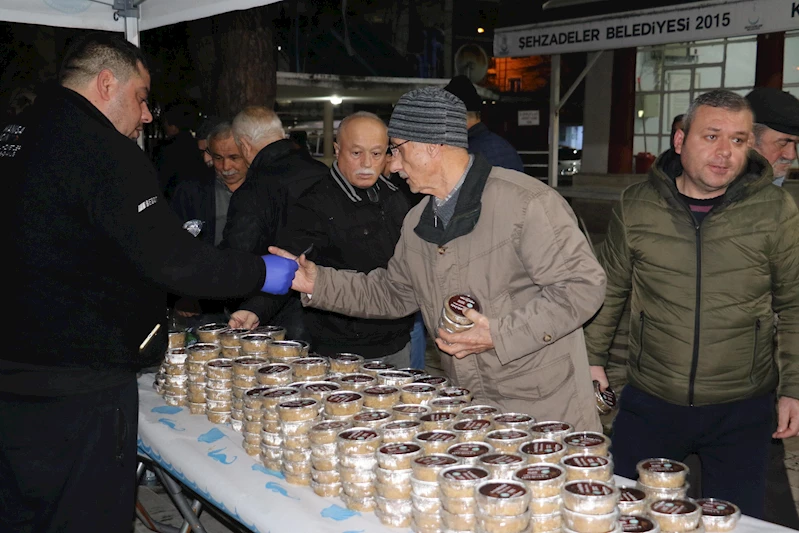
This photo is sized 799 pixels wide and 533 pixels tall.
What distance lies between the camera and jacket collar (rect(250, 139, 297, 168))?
4723 millimetres

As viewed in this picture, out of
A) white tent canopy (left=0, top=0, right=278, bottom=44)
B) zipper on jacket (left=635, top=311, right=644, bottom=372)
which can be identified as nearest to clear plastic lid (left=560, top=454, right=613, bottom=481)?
zipper on jacket (left=635, top=311, right=644, bottom=372)

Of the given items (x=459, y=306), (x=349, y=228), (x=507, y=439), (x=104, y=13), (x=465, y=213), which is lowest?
(x=507, y=439)

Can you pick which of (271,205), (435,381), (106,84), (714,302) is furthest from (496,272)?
(271,205)

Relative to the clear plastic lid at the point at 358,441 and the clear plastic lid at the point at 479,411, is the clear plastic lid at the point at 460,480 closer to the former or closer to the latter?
the clear plastic lid at the point at 358,441

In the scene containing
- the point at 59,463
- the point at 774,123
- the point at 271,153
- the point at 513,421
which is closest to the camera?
the point at 513,421

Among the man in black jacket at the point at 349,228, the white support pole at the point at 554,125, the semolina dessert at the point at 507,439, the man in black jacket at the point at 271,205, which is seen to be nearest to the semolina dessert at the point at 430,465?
the semolina dessert at the point at 507,439

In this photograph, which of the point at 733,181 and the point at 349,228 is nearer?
the point at 733,181

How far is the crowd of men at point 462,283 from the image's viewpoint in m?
2.66

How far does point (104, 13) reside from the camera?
15.3 ft

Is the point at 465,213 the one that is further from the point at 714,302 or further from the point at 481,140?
the point at 481,140

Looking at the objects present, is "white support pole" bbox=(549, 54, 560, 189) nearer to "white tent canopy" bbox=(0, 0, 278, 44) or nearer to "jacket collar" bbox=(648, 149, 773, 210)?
"white tent canopy" bbox=(0, 0, 278, 44)

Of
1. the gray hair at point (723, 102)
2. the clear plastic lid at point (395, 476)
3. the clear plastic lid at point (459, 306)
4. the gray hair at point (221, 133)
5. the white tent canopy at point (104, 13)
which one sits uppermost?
the white tent canopy at point (104, 13)

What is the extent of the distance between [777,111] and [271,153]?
271 cm

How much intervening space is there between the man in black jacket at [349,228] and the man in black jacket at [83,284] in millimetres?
1284
